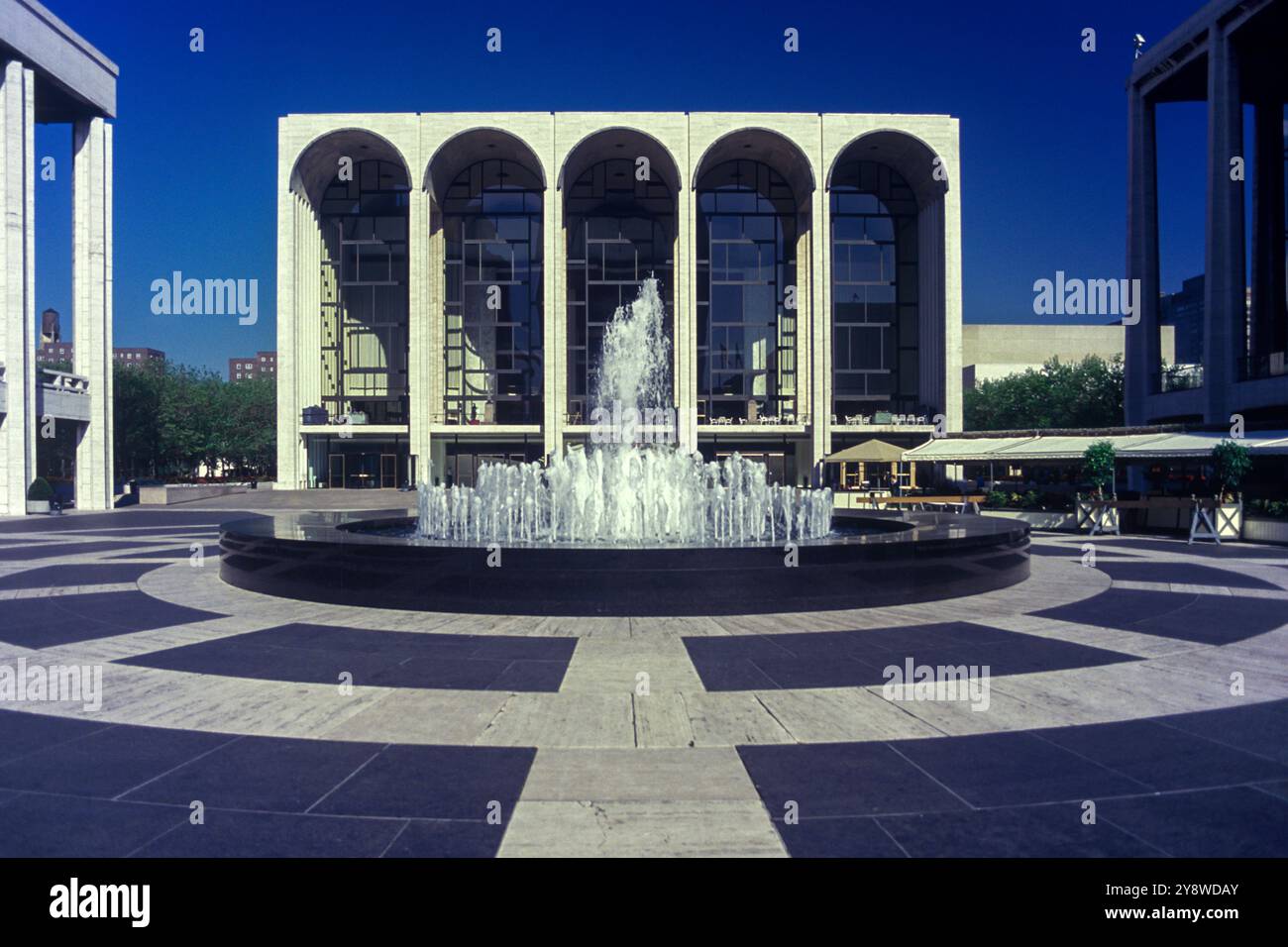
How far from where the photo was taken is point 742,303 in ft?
155

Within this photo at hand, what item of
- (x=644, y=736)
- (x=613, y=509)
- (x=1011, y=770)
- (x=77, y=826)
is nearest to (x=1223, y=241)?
(x=613, y=509)

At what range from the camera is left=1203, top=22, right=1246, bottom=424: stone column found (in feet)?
94.0

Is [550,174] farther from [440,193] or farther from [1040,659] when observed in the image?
[1040,659]

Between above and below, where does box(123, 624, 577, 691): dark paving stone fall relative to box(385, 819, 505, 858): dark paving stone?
below

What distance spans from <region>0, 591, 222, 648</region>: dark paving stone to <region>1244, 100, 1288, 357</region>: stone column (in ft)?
136

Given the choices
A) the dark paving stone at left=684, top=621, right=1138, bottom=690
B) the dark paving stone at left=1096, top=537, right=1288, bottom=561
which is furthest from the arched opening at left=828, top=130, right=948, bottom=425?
the dark paving stone at left=684, top=621, right=1138, bottom=690

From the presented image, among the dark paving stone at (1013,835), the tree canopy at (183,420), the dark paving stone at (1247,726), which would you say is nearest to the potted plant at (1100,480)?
the dark paving stone at (1247,726)

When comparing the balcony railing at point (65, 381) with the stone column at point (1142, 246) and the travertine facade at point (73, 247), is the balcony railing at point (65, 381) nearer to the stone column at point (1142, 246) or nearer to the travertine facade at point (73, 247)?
the travertine facade at point (73, 247)

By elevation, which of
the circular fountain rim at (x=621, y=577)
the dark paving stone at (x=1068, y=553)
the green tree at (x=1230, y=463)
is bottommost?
the dark paving stone at (x=1068, y=553)

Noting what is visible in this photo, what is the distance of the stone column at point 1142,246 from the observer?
34.8 m

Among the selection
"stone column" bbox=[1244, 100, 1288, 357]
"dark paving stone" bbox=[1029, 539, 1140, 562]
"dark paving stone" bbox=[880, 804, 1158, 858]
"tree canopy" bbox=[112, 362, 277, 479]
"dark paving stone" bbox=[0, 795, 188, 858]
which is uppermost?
"stone column" bbox=[1244, 100, 1288, 357]

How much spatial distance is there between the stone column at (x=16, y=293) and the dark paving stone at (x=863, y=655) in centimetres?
3489

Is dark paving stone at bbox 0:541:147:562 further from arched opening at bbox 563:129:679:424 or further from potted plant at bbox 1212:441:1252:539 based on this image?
arched opening at bbox 563:129:679:424

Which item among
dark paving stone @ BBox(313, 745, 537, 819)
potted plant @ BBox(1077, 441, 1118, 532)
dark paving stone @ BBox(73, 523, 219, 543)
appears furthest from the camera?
potted plant @ BBox(1077, 441, 1118, 532)
